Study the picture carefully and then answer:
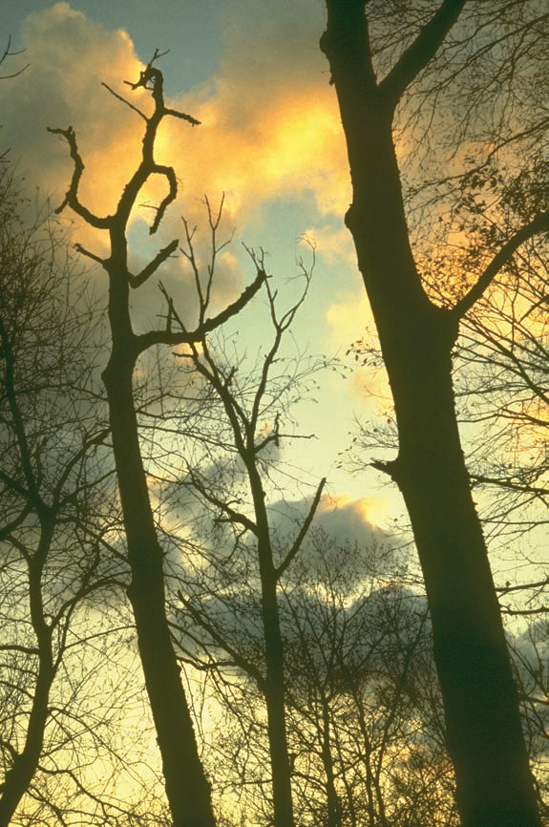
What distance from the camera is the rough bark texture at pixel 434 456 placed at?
13.0 feet

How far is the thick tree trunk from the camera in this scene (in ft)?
24.4

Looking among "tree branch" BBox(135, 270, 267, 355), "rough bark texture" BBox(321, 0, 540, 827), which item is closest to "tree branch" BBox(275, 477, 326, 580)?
"tree branch" BBox(135, 270, 267, 355)

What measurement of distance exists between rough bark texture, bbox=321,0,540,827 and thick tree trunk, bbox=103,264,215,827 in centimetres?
397

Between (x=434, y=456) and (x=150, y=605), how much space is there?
14.3 ft

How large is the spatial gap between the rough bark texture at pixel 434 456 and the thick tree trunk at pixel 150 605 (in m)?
3.97

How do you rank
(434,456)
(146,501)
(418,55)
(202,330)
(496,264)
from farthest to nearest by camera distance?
(202,330) < (146,501) < (418,55) < (496,264) < (434,456)

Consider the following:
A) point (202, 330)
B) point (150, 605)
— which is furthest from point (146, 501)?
point (202, 330)

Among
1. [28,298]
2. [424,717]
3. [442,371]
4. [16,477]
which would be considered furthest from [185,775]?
[424,717]

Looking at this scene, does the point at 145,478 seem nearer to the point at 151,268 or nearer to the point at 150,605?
the point at 150,605

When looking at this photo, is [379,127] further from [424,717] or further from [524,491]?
[424,717]

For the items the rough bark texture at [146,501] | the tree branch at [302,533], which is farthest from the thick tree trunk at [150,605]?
the tree branch at [302,533]

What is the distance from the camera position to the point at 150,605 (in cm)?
804

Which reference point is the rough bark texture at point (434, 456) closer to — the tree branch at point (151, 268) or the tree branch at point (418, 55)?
the tree branch at point (418, 55)

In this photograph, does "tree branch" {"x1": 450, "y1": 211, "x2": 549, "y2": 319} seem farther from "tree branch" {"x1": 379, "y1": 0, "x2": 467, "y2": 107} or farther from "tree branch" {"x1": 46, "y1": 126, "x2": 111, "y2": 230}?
"tree branch" {"x1": 46, "y1": 126, "x2": 111, "y2": 230}
